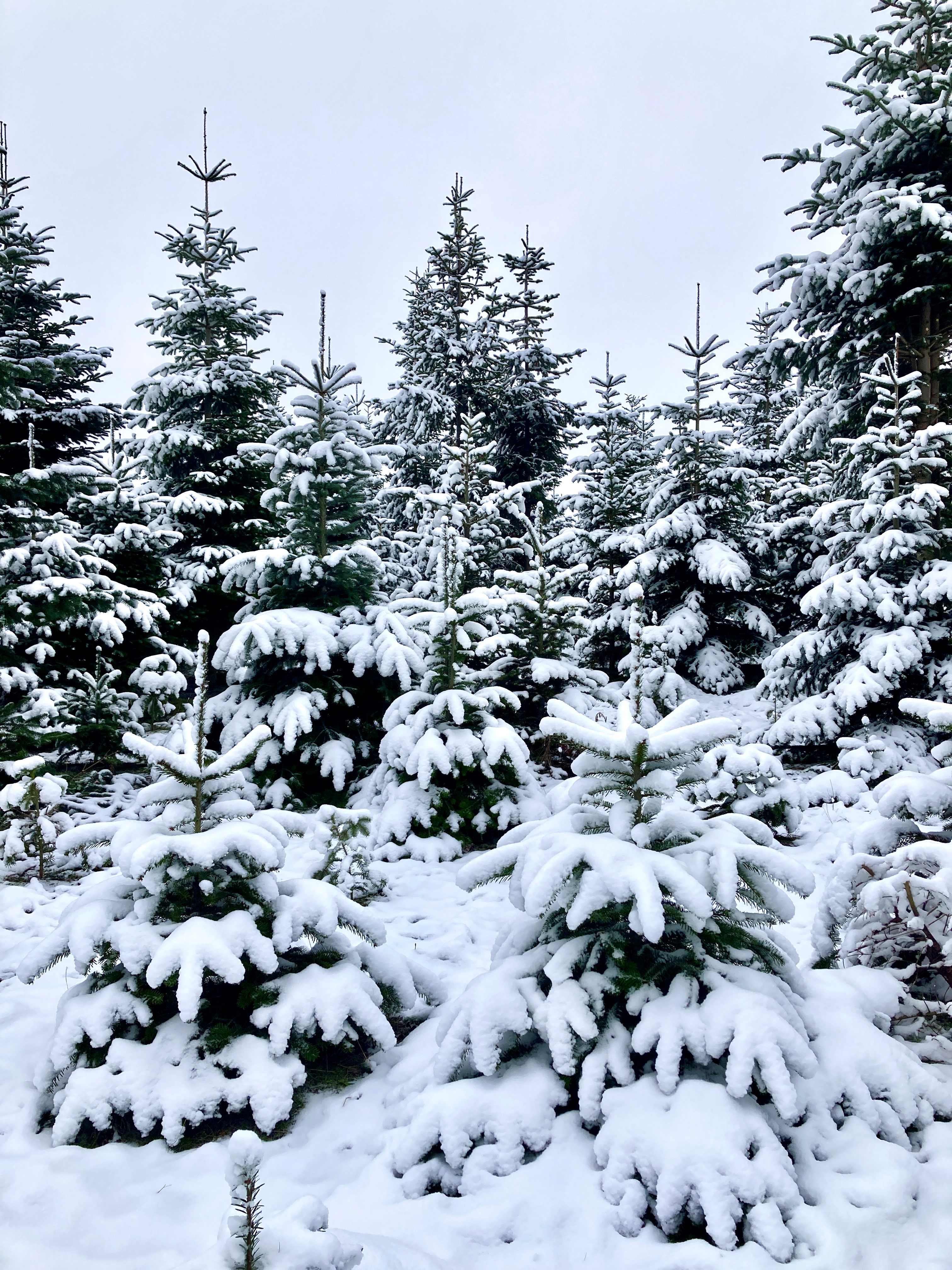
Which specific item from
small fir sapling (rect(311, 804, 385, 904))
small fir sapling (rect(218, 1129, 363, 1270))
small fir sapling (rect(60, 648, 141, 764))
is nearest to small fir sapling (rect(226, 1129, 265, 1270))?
small fir sapling (rect(218, 1129, 363, 1270))

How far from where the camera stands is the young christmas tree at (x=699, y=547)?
12.5 metres

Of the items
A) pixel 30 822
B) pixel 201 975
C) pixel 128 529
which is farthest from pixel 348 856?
pixel 128 529

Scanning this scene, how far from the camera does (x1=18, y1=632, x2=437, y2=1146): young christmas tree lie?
9.60 ft

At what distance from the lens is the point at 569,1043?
2633 millimetres

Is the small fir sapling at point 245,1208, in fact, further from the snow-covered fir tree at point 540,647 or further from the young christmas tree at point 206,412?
the young christmas tree at point 206,412

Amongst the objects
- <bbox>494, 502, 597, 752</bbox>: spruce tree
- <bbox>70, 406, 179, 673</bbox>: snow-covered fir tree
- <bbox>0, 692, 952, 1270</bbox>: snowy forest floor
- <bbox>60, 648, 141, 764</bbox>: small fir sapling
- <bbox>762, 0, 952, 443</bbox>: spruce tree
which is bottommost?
<bbox>0, 692, 952, 1270</bbox>: snowy forest floor

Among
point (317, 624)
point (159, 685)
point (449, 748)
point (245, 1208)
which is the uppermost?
point (317, 624)

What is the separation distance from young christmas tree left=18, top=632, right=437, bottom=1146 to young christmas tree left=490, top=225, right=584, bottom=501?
14560 millimetres

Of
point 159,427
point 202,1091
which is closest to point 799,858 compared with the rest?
point 202,1091

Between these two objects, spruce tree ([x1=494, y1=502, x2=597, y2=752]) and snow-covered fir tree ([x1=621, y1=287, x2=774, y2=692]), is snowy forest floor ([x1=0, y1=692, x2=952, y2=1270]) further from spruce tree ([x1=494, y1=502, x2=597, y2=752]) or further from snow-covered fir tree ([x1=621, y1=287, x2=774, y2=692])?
snow-covered fir tree ([x1=621, y1=287, x2=774, y2=692])

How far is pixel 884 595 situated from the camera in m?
7.77

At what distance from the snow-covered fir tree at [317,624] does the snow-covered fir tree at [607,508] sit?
6165 mm

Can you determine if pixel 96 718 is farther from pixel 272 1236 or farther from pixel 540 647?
pixel 272 1236

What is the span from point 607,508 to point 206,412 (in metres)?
A: 8.27
